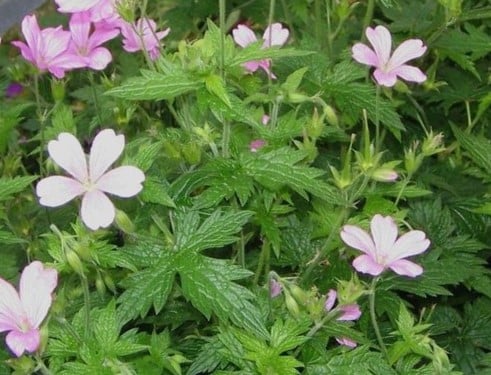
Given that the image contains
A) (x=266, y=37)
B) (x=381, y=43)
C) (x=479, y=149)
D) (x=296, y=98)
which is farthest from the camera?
(x=479, y=149)

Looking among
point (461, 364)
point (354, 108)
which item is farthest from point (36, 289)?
point (461, 364)

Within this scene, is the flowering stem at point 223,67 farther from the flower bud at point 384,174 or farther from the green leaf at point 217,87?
the flower bud at point 384,174

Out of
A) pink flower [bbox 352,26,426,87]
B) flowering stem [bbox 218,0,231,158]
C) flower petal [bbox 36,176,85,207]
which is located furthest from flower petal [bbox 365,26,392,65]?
flower petal [bbox 36,176,85,207]

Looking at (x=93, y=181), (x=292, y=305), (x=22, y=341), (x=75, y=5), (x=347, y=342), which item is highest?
(x=75, y=5)

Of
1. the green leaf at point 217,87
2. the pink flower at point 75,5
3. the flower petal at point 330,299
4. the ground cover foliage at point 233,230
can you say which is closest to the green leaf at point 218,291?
the ground cover foliage at point 233,230

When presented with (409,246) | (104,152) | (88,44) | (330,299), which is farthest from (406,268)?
(88,44)

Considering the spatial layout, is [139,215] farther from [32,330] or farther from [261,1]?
[261,1]

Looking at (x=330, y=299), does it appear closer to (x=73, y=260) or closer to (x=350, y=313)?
(x=350, y=313)
